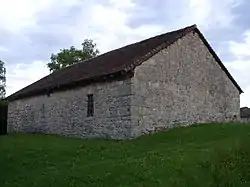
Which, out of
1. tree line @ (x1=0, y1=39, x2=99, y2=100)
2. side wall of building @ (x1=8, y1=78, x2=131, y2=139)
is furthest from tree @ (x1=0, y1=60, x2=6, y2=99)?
side wall of building @ (x1=8, y1=78, x2=131, y2=139)

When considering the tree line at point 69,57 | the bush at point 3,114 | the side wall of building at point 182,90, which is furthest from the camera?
the tree line at point 69,57

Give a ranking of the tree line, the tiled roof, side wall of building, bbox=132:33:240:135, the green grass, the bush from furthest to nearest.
Result: the tree line, the bush, the tiled roof, side wall of building, bbox=132:33:240:135, the green grass

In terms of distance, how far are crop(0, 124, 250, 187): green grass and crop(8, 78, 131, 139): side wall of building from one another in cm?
446

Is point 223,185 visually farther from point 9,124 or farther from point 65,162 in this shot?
point 9,124

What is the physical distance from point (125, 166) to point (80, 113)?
1328 centimetres

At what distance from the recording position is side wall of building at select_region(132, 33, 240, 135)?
77.7 feet

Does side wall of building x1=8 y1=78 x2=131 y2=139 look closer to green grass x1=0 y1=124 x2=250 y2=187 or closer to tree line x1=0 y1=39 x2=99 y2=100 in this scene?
green grass x1=0 y1=124 x2=250 y2=187

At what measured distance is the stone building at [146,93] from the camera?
76.9ft

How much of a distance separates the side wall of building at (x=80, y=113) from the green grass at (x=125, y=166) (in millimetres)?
4464

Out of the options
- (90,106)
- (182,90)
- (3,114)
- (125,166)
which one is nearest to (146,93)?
(182,90)

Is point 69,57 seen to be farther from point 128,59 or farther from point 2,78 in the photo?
point 128,59

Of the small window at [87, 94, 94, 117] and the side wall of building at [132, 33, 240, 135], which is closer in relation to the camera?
the side wall of building at [132, 33, 240, 135]

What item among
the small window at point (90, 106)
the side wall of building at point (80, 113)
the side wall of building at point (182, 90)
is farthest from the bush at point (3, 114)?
the side wall of building at point (182, 90)

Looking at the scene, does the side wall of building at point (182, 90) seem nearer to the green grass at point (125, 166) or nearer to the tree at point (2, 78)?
the green grass at point (125, 166)
